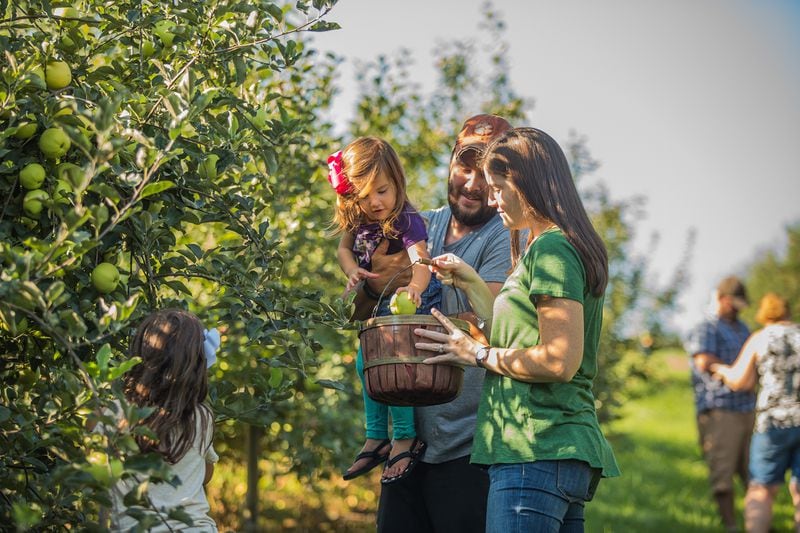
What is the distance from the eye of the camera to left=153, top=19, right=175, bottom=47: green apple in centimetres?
249

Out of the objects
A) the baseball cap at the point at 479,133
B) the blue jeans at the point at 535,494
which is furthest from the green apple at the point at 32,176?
the blue jeans at the point at 535,494

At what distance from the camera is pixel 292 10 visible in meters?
4.38

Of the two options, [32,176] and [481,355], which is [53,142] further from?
[481,355]

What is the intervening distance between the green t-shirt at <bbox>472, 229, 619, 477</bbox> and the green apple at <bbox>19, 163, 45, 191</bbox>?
1171mm

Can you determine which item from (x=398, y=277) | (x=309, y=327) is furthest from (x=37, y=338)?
(x=398, y=277)

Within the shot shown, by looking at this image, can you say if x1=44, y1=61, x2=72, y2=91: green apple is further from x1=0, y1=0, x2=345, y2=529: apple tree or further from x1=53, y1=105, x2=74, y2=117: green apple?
x1=53, y1=105, x2=74, y2=117: green apple

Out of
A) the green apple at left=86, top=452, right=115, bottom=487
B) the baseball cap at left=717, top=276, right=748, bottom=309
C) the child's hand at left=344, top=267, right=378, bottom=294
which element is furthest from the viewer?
the baseball cap at left=717, top=276, right=748, bottom=309

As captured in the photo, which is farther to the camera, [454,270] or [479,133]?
[479,133]

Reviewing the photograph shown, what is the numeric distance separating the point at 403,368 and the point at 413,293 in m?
0.40

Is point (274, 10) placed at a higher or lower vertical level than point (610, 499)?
higher

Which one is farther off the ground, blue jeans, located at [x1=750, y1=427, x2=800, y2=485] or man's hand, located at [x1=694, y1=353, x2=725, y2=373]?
man's hand, located at [x1=694, y1=353, x2=725, y2=373]

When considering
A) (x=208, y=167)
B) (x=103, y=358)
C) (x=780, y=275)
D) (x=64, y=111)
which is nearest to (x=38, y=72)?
(x=64, y=111)

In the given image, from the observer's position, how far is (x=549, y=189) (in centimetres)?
246

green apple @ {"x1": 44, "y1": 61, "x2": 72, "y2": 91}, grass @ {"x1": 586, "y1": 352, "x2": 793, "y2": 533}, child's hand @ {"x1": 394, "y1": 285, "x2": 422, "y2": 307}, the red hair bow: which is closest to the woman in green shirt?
child's hand @ {"x1": 394, "y1": 285, "x2": 422, "y2": 307}
